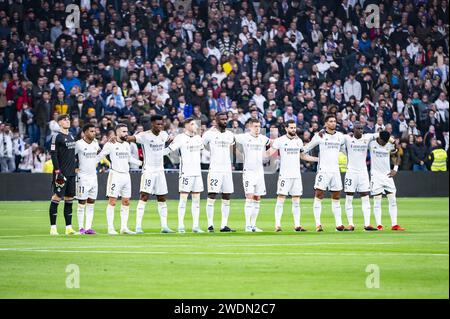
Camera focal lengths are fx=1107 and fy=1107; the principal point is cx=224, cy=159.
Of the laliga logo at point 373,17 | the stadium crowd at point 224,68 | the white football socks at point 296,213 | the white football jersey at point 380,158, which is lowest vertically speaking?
the white football socks at point 296,213

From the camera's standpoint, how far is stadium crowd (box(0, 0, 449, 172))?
37.0 m

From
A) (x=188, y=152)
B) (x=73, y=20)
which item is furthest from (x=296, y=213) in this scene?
(x=73, y=20)

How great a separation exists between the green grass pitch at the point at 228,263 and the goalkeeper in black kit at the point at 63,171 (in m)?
0.67

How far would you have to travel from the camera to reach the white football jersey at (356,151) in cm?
2566

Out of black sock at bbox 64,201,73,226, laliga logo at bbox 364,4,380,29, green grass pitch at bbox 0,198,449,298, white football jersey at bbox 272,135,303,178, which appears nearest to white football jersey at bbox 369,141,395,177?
green grass pitch at bbox 0,198,449,298

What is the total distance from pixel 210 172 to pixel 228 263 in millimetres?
8223

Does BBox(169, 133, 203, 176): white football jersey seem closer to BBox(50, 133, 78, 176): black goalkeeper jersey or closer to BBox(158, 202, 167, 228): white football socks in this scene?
BBox(158, 202, 167, 228): white football socks

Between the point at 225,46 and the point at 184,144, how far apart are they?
721 inches

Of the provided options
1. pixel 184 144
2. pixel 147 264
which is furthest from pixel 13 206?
pixel 147 264

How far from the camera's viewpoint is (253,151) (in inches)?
993

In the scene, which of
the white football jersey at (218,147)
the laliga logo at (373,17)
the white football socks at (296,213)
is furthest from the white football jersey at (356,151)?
the laliga logo at (373,17)

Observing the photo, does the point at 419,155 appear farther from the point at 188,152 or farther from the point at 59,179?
the point at 59,179

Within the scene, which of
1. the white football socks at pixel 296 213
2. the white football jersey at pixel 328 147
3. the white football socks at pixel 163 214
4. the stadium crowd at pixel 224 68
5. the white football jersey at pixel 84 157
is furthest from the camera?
the stadium crowd at pixel 224 68

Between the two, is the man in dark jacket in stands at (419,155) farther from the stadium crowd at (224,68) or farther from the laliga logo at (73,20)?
the laliga logo at (73,20)
